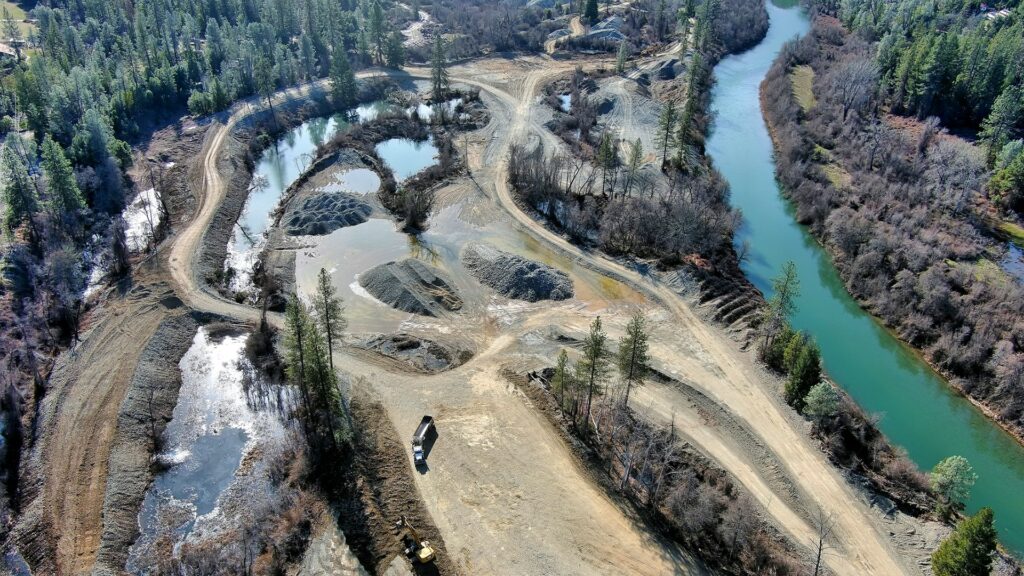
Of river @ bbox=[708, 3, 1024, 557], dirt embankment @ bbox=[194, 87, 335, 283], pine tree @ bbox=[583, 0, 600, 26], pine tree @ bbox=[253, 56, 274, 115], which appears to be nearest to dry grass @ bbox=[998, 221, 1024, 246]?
river @ bbox=[708, 3, 1024, 557]

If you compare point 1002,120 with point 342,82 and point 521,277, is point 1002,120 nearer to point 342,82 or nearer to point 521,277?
point 521,277

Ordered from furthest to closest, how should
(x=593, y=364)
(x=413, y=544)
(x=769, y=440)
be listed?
1. (x=769, y=440)
2. (x=593, y=364)
3. (x=413, y=544)

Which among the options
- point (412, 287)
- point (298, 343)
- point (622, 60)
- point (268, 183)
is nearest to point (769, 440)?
point (298, 343)

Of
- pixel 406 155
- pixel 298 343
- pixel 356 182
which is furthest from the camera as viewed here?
pixel 406 155

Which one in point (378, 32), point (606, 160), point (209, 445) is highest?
point (378, 32)

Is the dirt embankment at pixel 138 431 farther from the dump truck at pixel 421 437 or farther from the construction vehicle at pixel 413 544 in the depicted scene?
the dump truck at pixel 421 437

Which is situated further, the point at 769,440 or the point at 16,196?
the point at 16,196

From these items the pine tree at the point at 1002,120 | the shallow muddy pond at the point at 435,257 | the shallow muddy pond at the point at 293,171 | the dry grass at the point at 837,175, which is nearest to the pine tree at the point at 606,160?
the shallow muddy pond at the point at 435,257
